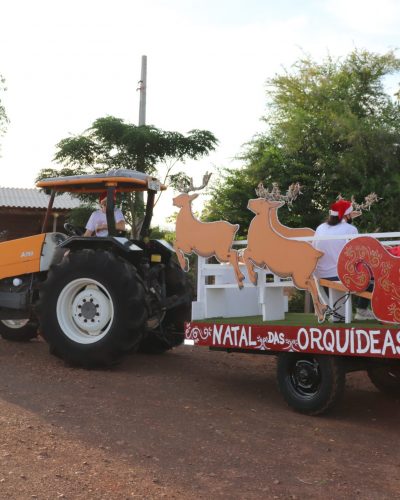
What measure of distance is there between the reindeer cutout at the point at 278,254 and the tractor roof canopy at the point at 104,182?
1985 mm

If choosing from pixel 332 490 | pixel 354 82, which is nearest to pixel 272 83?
pixel 354 82

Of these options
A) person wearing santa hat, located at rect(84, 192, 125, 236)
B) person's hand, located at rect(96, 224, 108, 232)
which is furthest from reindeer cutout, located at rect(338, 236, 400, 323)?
person's hand, located at rect(96, 224, 108, 232)

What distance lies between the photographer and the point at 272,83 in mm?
22188

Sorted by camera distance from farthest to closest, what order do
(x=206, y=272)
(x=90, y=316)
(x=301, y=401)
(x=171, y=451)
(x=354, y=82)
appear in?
(x=354, y=82) → (x=90, y=316) → (x=206, y=272) → (x=301, y=401) → (x=171, y=451)

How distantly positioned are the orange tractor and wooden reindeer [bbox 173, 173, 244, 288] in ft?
2.38

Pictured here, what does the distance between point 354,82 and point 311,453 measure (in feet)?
55.0

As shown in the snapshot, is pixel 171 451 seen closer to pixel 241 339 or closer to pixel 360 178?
pixel 241 339

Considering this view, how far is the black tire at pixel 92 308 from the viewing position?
278 inches

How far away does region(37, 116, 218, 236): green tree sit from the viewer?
15.8 m

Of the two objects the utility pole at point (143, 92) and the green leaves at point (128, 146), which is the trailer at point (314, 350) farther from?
the utility pole at point (143, 92)

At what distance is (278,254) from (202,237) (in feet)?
3.22

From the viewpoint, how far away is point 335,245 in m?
6.06

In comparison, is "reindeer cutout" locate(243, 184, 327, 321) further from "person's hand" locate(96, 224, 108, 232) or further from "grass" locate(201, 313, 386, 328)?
"person's hand" locate(96, 224, 108, 232)

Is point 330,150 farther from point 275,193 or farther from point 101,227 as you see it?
point 101,227
